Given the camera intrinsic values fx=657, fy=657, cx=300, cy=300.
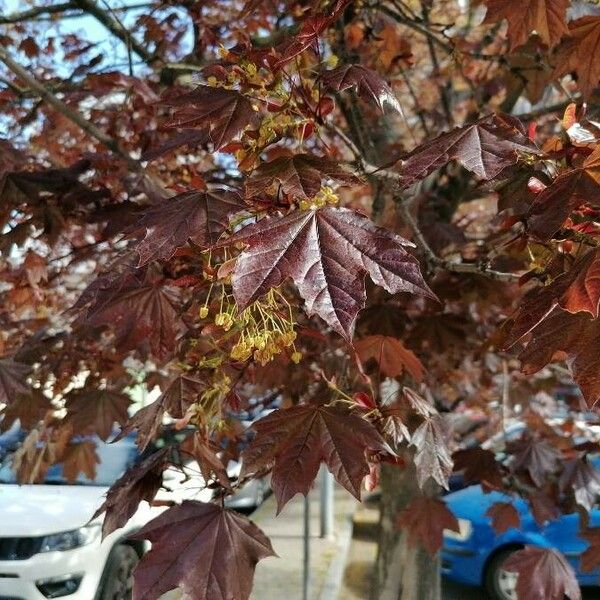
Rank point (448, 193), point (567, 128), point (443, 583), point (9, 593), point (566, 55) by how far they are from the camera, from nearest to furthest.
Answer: point (567, 128) < point (566, 55) < point (448, 193) < point (9, 593) < point (443, 583)

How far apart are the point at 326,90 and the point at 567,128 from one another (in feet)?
Answer: 1.83

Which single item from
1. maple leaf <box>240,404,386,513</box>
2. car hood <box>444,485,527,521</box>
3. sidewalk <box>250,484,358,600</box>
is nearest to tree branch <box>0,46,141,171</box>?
maple leaf <box>240,404,386,513</box>

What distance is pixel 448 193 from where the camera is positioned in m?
3.78

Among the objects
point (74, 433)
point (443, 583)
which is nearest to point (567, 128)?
point (74, 433)

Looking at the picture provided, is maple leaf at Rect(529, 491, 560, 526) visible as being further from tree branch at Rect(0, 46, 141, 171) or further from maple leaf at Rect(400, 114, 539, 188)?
tree branch at Rect(0, 46, 141, 171)

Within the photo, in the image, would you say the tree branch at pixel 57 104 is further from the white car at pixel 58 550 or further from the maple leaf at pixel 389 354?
the white car at pixel 58 550

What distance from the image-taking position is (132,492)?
6.00 feet

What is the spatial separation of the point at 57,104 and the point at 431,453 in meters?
1.72

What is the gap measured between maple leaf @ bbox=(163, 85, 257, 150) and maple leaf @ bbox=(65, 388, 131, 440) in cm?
143

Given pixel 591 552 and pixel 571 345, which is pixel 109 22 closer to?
pixel 571 345

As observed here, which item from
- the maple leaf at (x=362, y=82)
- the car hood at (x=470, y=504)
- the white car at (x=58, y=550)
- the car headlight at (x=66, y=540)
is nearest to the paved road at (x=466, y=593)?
the car hood at (x=470, y=504)

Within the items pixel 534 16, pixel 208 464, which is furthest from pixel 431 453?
pixel 534 16

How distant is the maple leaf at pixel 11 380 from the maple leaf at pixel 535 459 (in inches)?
83.8

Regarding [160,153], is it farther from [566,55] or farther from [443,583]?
[443,583]
